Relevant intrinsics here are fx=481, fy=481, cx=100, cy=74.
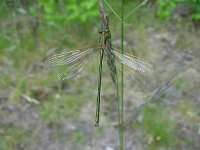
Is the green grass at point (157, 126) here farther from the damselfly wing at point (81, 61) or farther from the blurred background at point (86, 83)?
the damselfly wing at point (81, 61)

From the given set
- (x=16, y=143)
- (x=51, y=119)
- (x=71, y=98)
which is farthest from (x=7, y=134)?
(x=71, y=98)

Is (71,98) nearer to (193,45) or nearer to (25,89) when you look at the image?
(25,89)

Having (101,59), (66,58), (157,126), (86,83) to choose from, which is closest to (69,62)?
(66,58)

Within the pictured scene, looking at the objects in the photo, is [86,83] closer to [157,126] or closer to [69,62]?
[157,126]

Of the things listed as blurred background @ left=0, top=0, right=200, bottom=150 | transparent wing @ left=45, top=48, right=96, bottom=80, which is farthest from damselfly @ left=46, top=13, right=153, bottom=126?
blurred background @ left=0, top=0, right=200, bottom=150

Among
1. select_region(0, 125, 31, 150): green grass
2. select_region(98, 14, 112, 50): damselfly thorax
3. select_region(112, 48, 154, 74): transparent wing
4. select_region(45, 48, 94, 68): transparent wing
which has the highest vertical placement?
select_region(98, 14, 112, 50): damselfly thorax

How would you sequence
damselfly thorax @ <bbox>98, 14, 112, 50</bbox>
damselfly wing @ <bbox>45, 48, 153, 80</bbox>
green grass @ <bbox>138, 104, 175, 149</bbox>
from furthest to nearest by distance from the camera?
1. green grass @ <bbox>138, 104, 175, 149</bbox>
2. damselfly wing @ <bbox>45, 48, 153, 80</bbox>
3. damselfly thorax @ <bbox>98, 14, 112, 50</bbox>

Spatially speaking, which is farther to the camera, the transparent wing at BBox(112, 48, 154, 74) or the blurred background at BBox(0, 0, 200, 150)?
the blurred background at BBox(0, 0, 200, 150)

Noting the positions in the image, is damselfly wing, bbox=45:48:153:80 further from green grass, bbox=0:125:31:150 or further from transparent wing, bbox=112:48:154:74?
green grass, bbox=0:125:31:150
